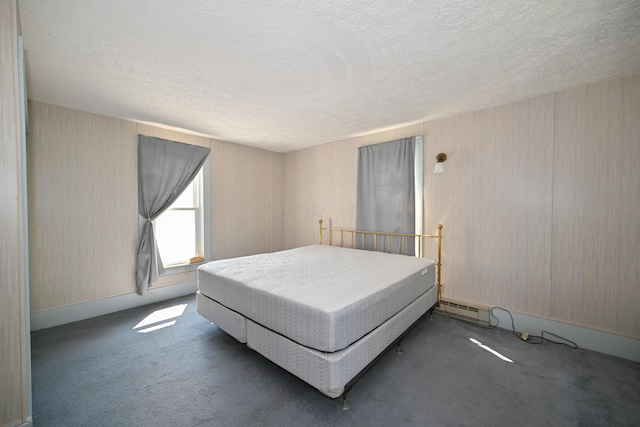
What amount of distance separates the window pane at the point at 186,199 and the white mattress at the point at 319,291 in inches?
64.9

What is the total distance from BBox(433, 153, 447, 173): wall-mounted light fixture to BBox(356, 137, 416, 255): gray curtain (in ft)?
1.12

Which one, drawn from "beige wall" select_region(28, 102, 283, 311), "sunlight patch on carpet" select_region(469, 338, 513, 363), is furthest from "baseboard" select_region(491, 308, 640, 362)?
"beige wall" select_region(28, 102, 283, 311)

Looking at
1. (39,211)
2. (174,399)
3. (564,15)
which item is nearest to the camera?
(564,15)

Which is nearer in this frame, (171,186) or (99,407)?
(99,407)

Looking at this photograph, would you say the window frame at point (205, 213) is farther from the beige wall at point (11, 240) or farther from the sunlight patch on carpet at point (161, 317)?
the beige wall at point (11, 240)

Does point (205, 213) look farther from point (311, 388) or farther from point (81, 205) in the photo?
point (311, 388)

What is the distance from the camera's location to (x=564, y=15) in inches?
57.1

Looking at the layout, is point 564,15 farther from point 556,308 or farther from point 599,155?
point 556,308

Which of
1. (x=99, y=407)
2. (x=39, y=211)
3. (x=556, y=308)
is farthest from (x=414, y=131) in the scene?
(x=39, y=211)

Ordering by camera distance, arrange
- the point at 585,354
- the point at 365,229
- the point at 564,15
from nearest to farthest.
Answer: the point at 564,15 → the point at 585,354 → the point at 365,229

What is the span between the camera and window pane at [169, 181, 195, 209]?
12.5 feet

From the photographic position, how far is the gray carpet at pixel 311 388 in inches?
60.8

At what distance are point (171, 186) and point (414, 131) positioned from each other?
12.1 ft

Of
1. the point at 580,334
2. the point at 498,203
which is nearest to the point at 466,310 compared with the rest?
the point at 580,334
